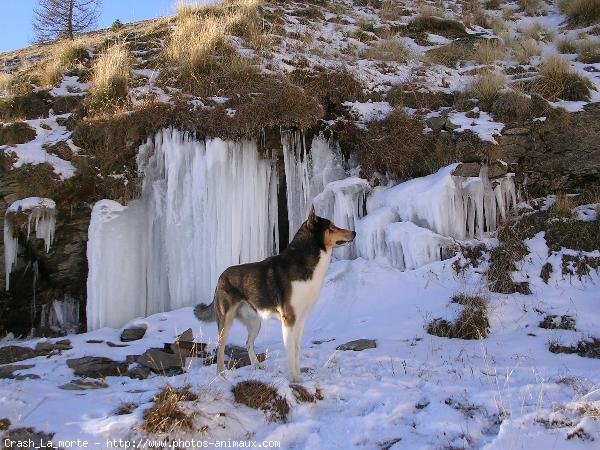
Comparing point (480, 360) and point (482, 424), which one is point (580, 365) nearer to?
point (480, 360)

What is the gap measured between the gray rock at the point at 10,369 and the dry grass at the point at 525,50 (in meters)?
10.9

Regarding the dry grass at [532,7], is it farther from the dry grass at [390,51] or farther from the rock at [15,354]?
the rock at [15,354]

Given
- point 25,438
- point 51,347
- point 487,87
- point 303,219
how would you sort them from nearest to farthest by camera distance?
point 25,438 < point 51,347 < point 303,219 < point 487,87

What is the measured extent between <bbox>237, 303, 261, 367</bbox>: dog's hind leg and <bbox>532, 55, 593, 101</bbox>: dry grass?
23.1ft

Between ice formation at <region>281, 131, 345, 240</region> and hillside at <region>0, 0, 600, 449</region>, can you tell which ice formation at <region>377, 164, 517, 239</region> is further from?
ice formation at <region>281, 131, 345, 240</region>

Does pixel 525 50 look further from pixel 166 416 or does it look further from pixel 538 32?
pixel 166 416

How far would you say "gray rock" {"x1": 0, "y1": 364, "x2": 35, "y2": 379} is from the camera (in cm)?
497

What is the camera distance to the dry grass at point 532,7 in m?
14.4

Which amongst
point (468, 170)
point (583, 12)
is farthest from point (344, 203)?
point (583, 12)

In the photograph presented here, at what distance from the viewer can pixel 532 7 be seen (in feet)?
47.7

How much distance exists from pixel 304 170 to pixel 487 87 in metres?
3.88

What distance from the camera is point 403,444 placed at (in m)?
2.90

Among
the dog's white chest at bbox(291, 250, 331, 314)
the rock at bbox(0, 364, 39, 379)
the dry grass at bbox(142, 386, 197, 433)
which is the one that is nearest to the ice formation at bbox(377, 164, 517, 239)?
the dog's white chest at bbox(291, 250, 331, 314)

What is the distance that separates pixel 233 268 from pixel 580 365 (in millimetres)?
3228
